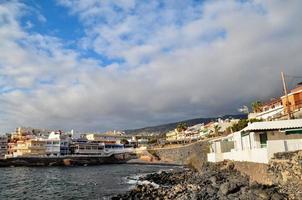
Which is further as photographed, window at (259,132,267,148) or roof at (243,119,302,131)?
window at (259,132,267,148)

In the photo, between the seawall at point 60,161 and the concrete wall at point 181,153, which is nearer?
the concrete wall at point 181,153

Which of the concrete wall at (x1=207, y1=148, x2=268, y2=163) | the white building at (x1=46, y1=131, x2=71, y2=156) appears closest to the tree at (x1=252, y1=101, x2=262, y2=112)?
the concrete wall at (x1=207, y1=148, x2=268, y2=163)

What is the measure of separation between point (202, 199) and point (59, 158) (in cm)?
10267

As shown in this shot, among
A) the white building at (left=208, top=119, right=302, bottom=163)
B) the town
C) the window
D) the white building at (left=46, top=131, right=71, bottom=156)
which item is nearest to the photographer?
the white building at (left=208, top=119, right=302, bottom=163)

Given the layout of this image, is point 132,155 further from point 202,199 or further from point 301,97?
point 202,199

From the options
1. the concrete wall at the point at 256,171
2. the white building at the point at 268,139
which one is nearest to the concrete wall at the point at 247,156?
the white building at the point at 268,139

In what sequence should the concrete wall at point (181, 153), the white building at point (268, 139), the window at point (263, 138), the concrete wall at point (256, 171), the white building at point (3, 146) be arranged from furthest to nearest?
the white building at point (3, 146) < the concrete wall at point (181, 153) < the window at point (263, 138) < the white building at point (268, 139) < the concrete wall at point (256, 171)

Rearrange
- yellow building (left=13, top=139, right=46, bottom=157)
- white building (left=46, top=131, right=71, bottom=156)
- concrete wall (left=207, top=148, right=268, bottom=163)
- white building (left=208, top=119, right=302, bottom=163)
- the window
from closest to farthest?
1. white building (left=208, top=119, right=302, bottom=163)
2. concrete wall (left=207, top=148, right=268, bottom=163)
3. the window
4. yellow building (left=13, top=139, right=46, bottom=157)
5. white building (left=46, top=131, right=71, bottom=156)

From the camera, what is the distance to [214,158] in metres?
42.2

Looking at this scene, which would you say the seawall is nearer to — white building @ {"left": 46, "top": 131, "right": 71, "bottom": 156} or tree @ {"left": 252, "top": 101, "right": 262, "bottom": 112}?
white building @ {"left": 46, "top": 131, "right": 71, "bottom": 156}

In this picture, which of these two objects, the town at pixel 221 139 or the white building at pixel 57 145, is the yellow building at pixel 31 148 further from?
the white building at pixel 57 145

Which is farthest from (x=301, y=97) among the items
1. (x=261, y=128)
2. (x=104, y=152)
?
(x=104, y=152)

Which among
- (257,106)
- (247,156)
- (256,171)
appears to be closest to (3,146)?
(257,106)

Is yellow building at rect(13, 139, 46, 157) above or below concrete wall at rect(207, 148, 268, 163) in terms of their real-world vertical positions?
above
